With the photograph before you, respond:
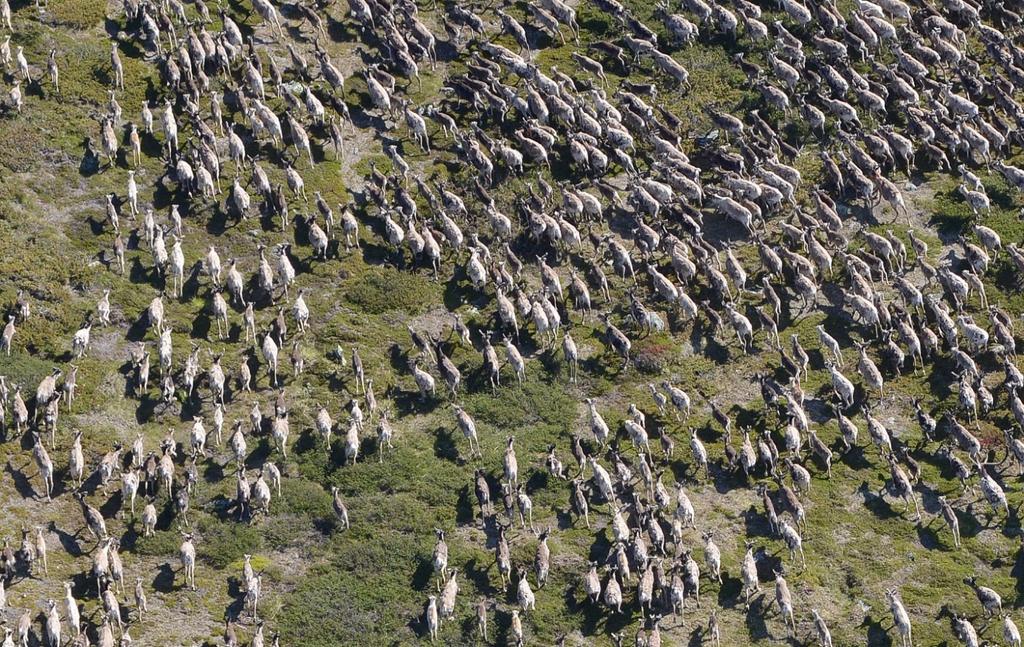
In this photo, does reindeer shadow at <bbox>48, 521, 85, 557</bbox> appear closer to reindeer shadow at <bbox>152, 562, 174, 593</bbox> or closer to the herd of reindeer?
the herd of reindeer

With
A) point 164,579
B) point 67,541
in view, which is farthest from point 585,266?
point 67,541

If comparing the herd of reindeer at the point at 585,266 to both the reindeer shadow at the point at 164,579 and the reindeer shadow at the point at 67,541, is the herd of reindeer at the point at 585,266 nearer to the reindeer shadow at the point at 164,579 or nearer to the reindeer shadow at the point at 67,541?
the reindeer shadow at the point at 164,579

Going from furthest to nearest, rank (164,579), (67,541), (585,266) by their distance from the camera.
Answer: (585,266)
(67,541)
(164,579)

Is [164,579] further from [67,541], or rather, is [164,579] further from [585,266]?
[585,266]

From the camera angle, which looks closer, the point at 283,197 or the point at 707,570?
the point at 707,570

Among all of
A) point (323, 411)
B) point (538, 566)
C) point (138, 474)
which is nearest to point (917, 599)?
point (538, 566)

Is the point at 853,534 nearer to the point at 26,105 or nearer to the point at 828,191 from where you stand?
the point at 828,191

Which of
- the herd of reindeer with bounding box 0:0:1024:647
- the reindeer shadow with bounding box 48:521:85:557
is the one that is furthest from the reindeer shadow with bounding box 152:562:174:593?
the reindeer shadow with bounding box 48:521:85:557

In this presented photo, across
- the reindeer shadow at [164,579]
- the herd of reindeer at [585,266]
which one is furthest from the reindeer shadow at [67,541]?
the reindeer shadow at [164,579]
